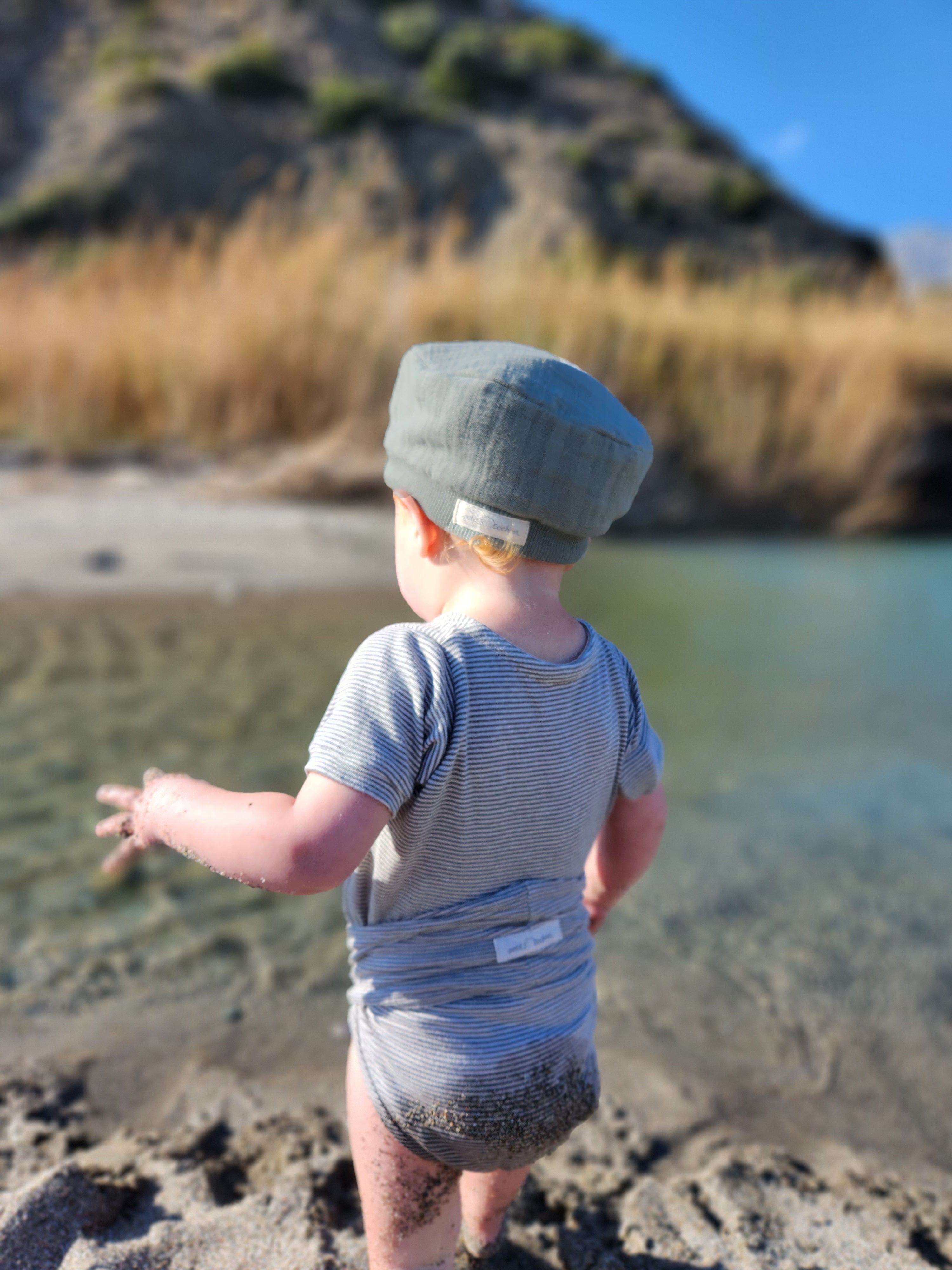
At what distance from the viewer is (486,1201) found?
1.26m

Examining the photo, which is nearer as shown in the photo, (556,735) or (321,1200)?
(556,735)

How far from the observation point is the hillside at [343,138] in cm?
2302

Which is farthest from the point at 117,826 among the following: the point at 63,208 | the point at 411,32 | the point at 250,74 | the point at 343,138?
the point at 411,32

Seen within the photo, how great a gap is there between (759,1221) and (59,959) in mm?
1340

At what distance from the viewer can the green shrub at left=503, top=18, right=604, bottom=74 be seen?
101ft

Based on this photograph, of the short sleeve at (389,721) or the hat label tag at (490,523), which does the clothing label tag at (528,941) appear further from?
the hat label tag at (490,523)

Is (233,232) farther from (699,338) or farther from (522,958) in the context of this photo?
(522,958)

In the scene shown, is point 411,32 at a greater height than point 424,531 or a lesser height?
greater

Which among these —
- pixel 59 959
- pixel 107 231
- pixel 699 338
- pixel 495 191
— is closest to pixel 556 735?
pixel 59 959

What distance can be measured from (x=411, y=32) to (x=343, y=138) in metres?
6.71

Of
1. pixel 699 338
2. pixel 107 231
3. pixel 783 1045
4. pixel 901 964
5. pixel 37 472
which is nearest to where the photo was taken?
pixel 783 1045

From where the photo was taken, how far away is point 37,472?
599cm

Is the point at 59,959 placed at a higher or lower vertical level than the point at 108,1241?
lower

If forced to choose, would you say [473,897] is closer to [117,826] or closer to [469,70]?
[117,826]
